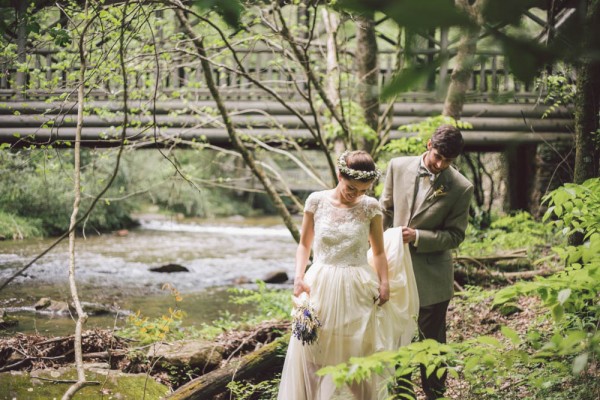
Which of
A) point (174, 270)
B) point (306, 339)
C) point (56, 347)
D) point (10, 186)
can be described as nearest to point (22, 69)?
point (56, 347)

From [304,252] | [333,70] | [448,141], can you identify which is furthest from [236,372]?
[333,70]

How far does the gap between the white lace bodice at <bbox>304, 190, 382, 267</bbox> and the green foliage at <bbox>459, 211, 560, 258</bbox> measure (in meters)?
4.30

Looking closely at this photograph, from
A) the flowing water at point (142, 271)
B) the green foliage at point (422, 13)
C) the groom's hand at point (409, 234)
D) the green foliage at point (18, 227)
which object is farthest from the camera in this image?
the green foliage at point (18, 227)

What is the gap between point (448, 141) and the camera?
349cm

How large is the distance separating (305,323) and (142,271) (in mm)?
8956

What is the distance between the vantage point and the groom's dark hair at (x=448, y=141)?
3.48 m

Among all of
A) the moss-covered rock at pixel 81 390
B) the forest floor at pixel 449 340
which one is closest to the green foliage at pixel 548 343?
the forest floor at pixel 449 340

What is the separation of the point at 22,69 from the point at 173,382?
125 inches

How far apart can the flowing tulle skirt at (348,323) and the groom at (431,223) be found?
0.54ft

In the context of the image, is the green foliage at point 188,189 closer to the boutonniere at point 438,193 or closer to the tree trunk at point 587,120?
the tree trunk at point 587,120

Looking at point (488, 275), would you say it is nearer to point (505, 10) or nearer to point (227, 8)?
point (227, 8)

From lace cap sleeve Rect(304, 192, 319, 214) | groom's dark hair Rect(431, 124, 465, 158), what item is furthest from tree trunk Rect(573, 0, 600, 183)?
lace cap sleeve Rect(304, 192, 319, 214)

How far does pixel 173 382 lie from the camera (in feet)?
15.1

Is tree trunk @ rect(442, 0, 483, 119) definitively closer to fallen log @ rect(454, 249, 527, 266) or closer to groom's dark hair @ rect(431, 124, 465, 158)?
groom's dark hair @ rect(431, 124, 465, 158)
